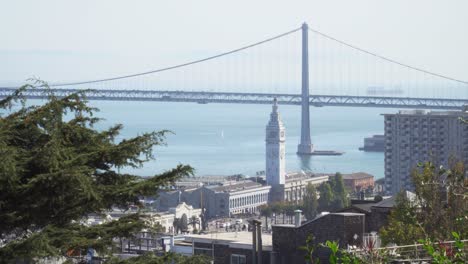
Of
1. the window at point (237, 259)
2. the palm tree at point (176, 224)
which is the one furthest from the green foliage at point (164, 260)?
the palm tree at point (176, 224)

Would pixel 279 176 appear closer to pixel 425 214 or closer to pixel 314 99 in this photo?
pixel 314 99

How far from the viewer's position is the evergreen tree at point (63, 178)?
3387 millimetres

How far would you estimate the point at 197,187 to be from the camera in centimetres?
4647

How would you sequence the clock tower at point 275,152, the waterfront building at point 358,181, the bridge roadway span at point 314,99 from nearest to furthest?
the waterfront building at point 358,181 → the clock tower at point 275,152 → the bridge roadway span at point 314,99

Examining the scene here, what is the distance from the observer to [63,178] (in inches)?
133

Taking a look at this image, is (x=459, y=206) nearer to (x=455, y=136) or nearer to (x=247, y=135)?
(x=455, y=136)

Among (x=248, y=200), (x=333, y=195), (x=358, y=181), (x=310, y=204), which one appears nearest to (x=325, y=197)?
(x=333, y=195)

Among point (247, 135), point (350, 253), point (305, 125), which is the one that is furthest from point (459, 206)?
point (247, 135)

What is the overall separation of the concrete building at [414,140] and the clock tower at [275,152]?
4.81 metres

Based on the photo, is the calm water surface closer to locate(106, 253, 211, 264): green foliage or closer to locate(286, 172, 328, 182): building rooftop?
locate(286, 172, 328, 182): building rooftop

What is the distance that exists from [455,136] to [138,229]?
43.0 metres

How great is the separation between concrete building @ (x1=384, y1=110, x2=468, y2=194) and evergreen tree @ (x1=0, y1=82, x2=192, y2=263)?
41.6 m

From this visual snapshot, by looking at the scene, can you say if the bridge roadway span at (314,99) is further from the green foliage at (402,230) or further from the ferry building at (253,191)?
the green foliage at (402,230)

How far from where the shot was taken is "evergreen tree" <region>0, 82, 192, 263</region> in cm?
339
